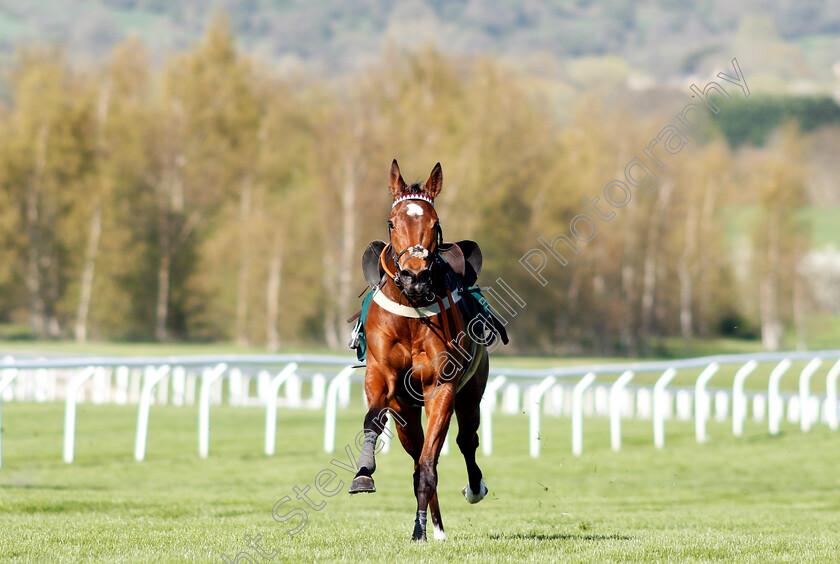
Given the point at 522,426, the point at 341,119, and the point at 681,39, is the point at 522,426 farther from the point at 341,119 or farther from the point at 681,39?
the point at 681,39

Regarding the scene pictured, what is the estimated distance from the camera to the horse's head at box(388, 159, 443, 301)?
220 inches

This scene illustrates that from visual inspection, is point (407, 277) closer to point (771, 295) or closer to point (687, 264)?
point (687, 264)

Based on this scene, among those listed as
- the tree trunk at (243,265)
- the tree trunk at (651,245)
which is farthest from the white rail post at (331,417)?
the tree trunk at (651,245)

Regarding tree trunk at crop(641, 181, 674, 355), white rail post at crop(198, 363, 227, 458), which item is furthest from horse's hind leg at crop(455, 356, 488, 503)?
tree trunk at crop(641, 181, 674, 355)

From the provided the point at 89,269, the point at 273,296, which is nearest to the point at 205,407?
the point at 273,296

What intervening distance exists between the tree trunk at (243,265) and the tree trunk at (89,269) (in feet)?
16.9

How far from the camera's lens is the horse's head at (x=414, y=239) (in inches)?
220

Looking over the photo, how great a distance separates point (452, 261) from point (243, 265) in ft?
114

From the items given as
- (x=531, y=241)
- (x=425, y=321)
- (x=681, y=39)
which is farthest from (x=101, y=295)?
(x=681, y=39)

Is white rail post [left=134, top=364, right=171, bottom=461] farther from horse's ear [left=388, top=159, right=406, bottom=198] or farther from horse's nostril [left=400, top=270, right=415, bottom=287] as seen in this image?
horse's nostril [left=400, top=270, right=415, bottom=287]

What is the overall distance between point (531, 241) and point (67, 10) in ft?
492

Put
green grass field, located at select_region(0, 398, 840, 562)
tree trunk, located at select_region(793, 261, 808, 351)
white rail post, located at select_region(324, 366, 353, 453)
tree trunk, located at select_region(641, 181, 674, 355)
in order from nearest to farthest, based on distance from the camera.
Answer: green grass field, located at select_region(0, 398, 840, 562) < white rail post, located at select_region(324, 366, 353, 453) < tree trunk, located at select_region(641, 181, 674, 355) < tree trunk, located at select_region(793, 261, 808, 351)

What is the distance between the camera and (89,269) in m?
39.8

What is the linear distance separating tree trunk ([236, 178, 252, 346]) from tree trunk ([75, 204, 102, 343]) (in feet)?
16.9
